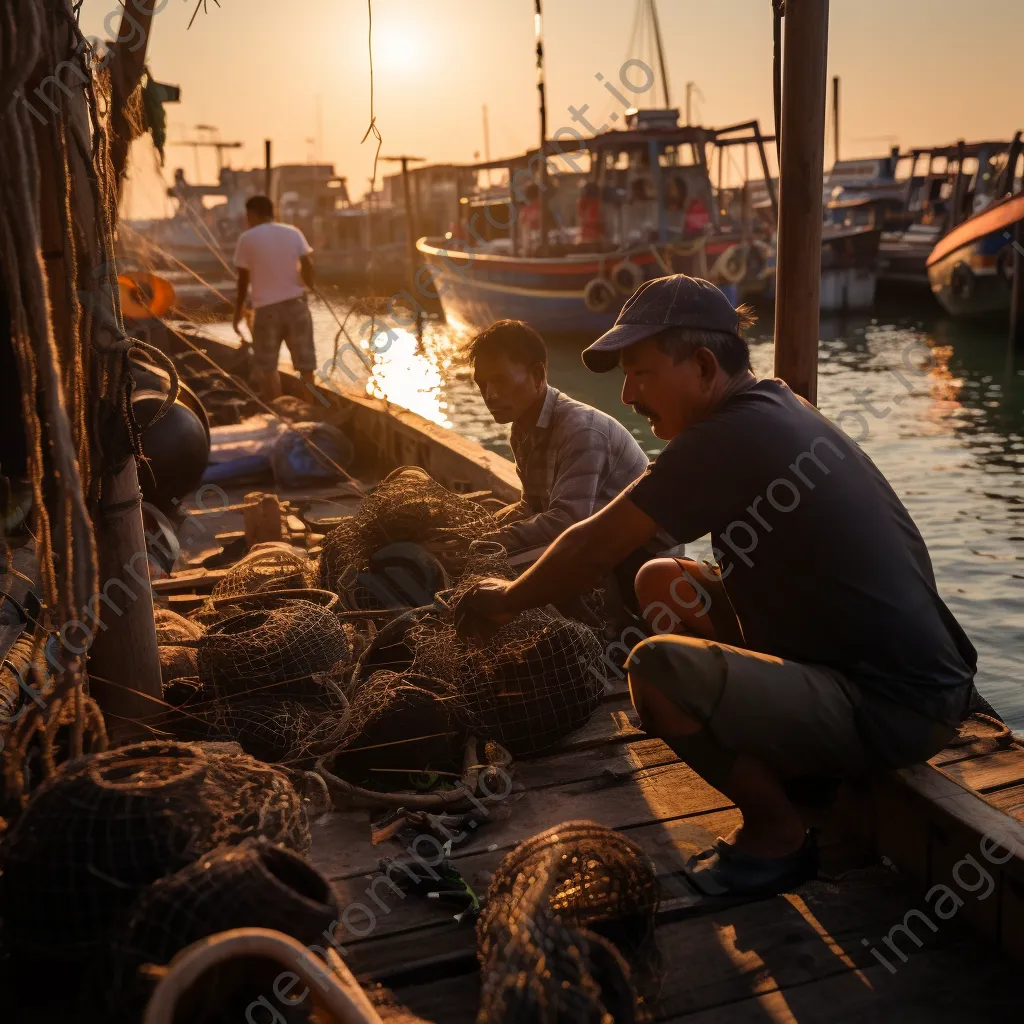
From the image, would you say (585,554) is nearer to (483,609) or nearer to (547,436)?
(483,609)

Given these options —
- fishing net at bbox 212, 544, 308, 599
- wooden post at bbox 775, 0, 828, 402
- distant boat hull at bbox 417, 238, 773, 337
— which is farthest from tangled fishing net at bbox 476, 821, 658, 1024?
distant boat hull at bbox 417, 238, 773, 337

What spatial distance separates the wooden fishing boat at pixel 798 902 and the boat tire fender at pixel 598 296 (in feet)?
71.3

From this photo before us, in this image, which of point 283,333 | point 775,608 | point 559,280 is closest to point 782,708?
point 775,608

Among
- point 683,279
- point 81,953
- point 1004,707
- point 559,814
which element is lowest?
point 1004,707

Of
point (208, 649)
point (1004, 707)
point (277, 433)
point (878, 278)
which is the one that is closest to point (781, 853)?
point (208, 649)

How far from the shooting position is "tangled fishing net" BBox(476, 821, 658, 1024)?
6.45 ft

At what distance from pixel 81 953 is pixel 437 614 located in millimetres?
2093

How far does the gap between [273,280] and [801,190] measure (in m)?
7.58

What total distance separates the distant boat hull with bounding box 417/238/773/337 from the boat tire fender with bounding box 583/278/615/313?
0.09 feet

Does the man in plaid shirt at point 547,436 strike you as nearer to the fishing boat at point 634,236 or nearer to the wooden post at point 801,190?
the wooden post at point 801,190

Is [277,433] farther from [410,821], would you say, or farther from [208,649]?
[410,821]

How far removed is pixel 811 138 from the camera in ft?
13.2

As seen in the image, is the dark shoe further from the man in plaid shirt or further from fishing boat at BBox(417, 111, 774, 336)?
fishing boat at BBox(417, 111, 774, 336)

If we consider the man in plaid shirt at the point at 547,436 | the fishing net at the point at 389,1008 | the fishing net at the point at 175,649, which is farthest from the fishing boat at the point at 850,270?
the fishing net at the point at 389,1008
